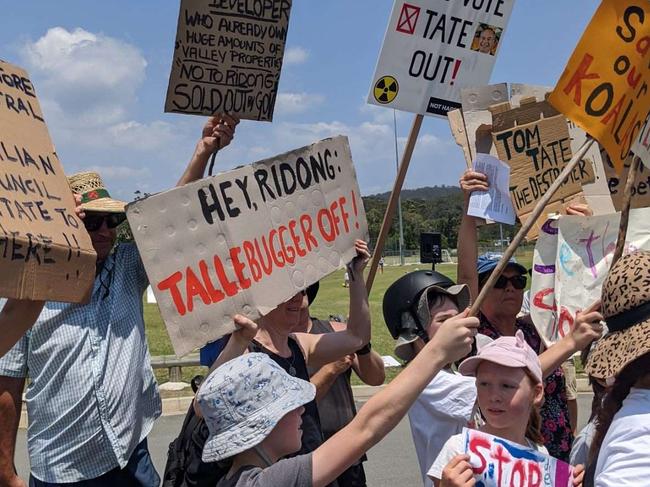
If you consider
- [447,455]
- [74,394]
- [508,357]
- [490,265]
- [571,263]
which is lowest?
[74,394]

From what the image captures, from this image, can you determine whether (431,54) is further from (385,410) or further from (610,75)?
(385,410)

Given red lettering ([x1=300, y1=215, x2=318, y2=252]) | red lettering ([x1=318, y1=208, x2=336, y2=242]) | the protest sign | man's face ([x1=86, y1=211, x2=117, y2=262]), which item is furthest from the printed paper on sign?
man's face ([x1=86, y1=211, x2=117, y2=262])

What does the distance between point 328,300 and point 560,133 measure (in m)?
25.0

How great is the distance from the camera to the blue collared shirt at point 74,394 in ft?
9.31

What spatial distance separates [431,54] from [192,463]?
82.6 inches

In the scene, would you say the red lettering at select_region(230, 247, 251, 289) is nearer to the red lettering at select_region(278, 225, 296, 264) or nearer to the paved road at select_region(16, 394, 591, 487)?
the red lettering at select_region(278, 225, 296, 264)

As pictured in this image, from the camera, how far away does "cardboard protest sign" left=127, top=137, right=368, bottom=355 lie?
7.38 feet

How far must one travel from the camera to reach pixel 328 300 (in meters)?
27.9

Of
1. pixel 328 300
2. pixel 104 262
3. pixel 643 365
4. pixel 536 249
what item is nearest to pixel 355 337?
pixel 536 249

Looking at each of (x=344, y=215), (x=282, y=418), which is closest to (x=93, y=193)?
(x=344, y=215)

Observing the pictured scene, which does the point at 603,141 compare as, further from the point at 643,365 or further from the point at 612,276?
the point at 643,365

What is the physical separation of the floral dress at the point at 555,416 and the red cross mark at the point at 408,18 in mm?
1448

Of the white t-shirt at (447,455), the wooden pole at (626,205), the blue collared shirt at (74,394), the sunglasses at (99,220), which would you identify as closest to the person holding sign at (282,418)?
the white t-shirt at (447,455)

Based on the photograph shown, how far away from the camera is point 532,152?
301 cm
